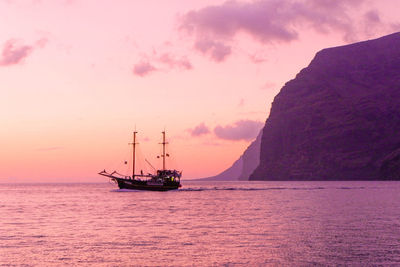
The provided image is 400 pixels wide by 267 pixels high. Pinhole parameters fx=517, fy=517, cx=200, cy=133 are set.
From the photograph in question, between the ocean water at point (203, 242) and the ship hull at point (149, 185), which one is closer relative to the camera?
the ocean water at point (203, 242)

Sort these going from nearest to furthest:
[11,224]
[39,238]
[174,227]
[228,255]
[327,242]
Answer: [228,255] < [327,242] < [39,238] < [174,227] < [11,224]

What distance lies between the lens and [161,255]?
106 feet

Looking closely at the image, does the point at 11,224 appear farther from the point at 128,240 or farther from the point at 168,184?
the point at 168,184

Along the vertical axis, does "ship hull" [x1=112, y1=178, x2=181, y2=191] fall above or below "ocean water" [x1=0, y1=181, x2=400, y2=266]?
above

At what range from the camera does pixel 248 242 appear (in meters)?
38.1

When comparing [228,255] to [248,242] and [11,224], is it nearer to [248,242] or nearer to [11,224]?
[248,242]

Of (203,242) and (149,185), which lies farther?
(149,185)

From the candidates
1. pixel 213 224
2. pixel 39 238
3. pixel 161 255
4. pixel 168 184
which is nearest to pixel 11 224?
pixel 39 238

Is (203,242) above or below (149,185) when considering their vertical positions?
below

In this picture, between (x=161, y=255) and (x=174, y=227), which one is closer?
(x=161, y=255)

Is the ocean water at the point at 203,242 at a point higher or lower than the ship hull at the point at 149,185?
lower

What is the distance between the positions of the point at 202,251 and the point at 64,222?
89.8ft

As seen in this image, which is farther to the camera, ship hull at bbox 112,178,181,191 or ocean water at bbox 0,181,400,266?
ship hull at bbox 112,178,181,191

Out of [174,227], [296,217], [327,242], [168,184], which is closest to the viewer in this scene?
[327,242]
